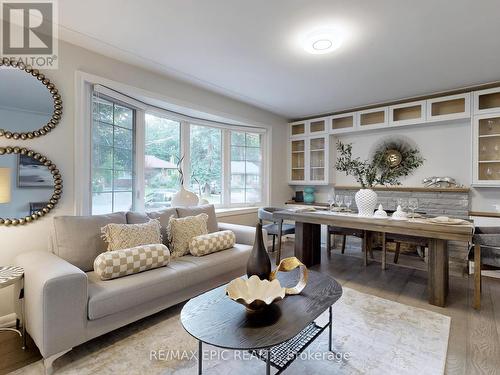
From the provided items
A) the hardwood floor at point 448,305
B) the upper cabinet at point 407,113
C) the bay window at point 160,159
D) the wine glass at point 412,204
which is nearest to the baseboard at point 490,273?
the hardwood floor at point 448,305

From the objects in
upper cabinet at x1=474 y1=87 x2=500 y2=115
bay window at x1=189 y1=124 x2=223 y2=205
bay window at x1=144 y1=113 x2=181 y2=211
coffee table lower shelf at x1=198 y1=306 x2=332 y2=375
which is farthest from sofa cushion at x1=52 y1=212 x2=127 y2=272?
upper cabinet at x1=474 y1=87 x2=500 y2=115

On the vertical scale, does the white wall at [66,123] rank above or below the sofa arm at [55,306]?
above

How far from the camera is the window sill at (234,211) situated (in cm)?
399

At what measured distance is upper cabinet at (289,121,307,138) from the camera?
5.11m

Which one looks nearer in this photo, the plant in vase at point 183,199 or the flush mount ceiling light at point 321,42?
the flush mount ceiling light at point 321,42

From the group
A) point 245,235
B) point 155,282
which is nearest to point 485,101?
point 245,235

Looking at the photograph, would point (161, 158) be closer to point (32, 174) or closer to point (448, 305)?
point (32, 174)

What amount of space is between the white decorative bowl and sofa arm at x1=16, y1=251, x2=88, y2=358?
98 cm

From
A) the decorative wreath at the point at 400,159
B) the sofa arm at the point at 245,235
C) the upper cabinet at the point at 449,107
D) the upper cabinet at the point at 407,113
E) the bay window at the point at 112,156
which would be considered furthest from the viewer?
the decorative wreath at the point at 400,159

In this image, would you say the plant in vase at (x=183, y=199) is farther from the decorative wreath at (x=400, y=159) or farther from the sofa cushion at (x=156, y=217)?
the decorative wreath at (x=400, y=159)

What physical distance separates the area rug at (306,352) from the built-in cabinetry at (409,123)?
2477 mm

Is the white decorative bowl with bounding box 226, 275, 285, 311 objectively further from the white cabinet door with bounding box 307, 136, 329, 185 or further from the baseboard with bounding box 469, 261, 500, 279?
the white cabinet door with bounding box 307, 136, 329, 185

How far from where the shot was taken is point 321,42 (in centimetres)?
237

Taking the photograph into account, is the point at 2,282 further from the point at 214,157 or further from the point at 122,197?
the point at 214,157
